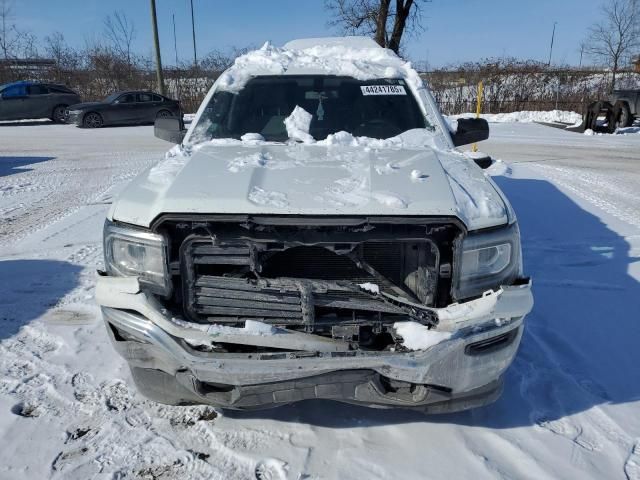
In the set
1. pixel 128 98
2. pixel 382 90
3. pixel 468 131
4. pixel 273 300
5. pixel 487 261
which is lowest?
pixel 273 300

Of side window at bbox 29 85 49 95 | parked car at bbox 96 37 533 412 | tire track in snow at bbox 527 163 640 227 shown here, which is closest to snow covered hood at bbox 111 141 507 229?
parked car at bbox 96 37 533 412

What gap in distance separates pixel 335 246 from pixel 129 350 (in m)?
1.06

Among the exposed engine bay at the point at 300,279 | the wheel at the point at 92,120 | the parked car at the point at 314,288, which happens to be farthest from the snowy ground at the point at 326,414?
the wheel at the point at 92,120

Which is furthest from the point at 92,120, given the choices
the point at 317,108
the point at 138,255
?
the point at 138,255

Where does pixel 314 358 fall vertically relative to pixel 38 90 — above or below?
below

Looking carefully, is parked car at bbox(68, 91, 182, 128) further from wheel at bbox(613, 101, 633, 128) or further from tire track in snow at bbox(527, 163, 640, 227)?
wheel at bbox(613, 101, 633, 128)

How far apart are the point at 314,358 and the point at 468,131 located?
2521 millimetres

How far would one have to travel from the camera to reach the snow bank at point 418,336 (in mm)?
2186

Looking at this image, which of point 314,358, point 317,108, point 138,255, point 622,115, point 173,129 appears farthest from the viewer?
point 622,115

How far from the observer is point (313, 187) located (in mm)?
2465

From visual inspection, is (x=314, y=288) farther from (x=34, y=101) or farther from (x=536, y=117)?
(x=536, y=117)

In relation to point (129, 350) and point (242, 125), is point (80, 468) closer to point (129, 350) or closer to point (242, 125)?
point (129, 350)

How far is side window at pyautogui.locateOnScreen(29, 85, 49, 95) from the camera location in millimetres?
18300

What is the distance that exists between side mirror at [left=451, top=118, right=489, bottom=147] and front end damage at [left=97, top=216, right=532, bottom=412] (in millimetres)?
1767
